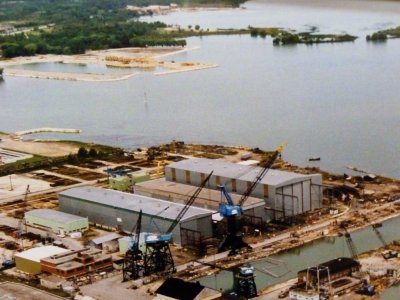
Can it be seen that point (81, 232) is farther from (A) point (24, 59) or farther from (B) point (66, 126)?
(A) point (24, 59)

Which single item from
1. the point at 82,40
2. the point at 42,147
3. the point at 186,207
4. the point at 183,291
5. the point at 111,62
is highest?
the point at 82,40

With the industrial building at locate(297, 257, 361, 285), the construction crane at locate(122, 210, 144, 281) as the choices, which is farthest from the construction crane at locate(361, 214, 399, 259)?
the construction crane at locate(122, 210, 144, 281)

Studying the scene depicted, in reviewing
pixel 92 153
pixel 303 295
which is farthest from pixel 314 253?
pixel 92 153

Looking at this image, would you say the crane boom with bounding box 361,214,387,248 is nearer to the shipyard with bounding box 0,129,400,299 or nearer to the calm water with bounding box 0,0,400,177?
the shipyard with bounding box 0,129,400,299

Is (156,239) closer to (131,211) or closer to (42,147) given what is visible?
(131,211)

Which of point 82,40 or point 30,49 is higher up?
point 82,40

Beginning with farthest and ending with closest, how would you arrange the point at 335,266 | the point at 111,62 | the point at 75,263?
the point at 111,62 → the point at 75,263 → the point at 335,266

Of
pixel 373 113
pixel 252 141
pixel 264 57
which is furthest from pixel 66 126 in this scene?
pixel 264 57
